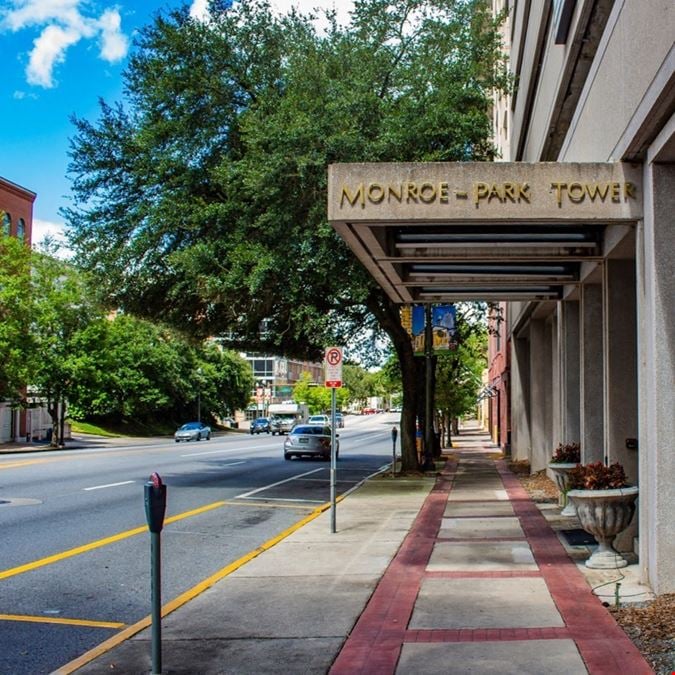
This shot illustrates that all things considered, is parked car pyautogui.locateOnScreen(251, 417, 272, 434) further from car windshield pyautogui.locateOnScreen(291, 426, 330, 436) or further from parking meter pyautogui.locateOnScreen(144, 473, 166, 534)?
parking meter pyautogui.locateOnScreen(144, 473, 166, 534)

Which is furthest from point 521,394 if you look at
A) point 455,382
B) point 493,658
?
point 493,658

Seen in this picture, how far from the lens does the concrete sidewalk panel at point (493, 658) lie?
5.72 meters

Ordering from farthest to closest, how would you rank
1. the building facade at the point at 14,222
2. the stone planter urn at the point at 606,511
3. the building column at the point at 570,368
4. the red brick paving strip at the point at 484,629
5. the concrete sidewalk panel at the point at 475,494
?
the building facade at the point at 14,222 < the concrete sidewalk panel at the point at 475,494 < the building column at the point at 570,368 < the stone planter urn at the point at 606,511 < the red brick paving strip at the point at 484,629

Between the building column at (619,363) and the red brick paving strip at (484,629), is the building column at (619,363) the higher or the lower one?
the higher one

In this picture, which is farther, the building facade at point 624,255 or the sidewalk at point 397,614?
the building facade at point 624,255

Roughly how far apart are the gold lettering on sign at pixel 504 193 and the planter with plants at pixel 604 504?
9.34ft

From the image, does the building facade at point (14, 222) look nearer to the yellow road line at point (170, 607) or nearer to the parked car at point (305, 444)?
the parked car at point (305, 444)

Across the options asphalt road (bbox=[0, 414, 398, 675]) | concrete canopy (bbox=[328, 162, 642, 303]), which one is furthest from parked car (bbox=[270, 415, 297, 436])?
concrete canopy (bbox=[328, 162, 642, 303])

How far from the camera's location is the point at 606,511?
8.61 meters

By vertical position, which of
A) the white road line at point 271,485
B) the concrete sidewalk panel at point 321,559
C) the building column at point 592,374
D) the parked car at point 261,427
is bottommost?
the parked car at point 261,427

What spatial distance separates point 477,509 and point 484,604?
790 centimetres

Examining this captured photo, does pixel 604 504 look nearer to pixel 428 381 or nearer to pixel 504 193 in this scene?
pixel 504 193

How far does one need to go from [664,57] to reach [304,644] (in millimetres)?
5305

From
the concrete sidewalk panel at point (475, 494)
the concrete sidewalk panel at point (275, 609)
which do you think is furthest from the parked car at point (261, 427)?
the concrete sidewalk panel at point (275, 609)
